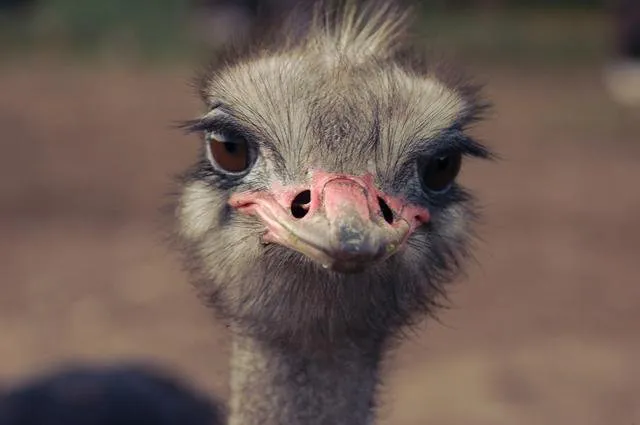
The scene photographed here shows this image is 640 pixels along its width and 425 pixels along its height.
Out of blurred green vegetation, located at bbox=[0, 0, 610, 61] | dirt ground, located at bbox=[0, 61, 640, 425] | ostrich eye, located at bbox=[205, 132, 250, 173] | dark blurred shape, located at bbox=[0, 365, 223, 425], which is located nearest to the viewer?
ostrich eye, located at bbox=[205, 132, 250, 173]

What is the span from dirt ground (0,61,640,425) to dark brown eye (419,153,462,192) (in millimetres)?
519

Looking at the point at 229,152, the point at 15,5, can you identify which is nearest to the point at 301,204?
the point at 229,152

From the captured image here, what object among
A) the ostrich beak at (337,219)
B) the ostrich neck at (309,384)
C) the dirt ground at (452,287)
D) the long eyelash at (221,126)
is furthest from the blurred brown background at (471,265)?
the ostrich beak at (337,219)

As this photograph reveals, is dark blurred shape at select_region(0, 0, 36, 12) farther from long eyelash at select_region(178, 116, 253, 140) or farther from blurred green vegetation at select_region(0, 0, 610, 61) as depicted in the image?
long eyelash at select_region(178, 116, 253, 140)

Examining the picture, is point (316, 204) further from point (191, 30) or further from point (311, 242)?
point (191, 30)

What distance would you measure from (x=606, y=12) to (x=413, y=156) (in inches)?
493

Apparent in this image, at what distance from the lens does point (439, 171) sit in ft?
6.13

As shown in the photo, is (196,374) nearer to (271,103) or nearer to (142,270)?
(142,270)

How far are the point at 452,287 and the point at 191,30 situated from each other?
895 centimetres

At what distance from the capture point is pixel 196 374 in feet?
15.0

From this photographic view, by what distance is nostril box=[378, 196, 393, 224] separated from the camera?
5.24 ft

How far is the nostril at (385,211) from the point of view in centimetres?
160

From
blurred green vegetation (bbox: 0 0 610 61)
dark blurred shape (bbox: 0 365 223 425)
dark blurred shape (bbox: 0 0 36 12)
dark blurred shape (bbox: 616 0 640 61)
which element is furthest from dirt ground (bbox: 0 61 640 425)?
dark blurred shape (bbox: 0 0 36 12)

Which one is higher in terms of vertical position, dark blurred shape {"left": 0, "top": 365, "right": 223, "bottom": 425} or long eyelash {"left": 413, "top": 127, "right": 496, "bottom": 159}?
long eyelash {"left": 413, "top": 127, "right": 496, "bottom": 159}
